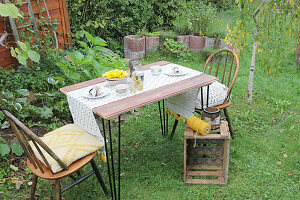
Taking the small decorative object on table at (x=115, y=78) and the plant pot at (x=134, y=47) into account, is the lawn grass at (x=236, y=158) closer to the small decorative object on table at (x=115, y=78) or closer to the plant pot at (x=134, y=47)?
the small decorative object on table at (x=115, y=78)

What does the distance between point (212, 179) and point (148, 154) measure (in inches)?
27.3

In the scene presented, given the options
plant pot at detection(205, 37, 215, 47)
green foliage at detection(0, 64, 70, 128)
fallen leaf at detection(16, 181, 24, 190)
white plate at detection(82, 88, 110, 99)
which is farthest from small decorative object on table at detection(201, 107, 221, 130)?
plant pot at detection(205, 37, 215, 47)

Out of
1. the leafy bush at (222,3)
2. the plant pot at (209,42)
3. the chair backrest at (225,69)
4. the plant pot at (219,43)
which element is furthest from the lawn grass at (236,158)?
the leafy bush at (222,3)

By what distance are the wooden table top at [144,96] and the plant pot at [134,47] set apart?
104 inches

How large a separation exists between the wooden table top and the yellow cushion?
0.26 meters

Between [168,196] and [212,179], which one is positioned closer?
[168,196]

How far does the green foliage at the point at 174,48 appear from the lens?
507 cm

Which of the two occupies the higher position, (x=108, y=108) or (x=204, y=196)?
(x=108, y=108)

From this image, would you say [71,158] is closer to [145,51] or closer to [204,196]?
[204,196]

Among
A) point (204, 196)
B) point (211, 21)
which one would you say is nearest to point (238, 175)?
point (204, 196)

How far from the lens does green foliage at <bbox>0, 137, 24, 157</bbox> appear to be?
242cm

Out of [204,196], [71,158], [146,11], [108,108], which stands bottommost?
[204,196]

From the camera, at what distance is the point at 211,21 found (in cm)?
541

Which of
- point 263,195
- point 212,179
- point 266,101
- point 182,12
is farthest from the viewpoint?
point 182,12
